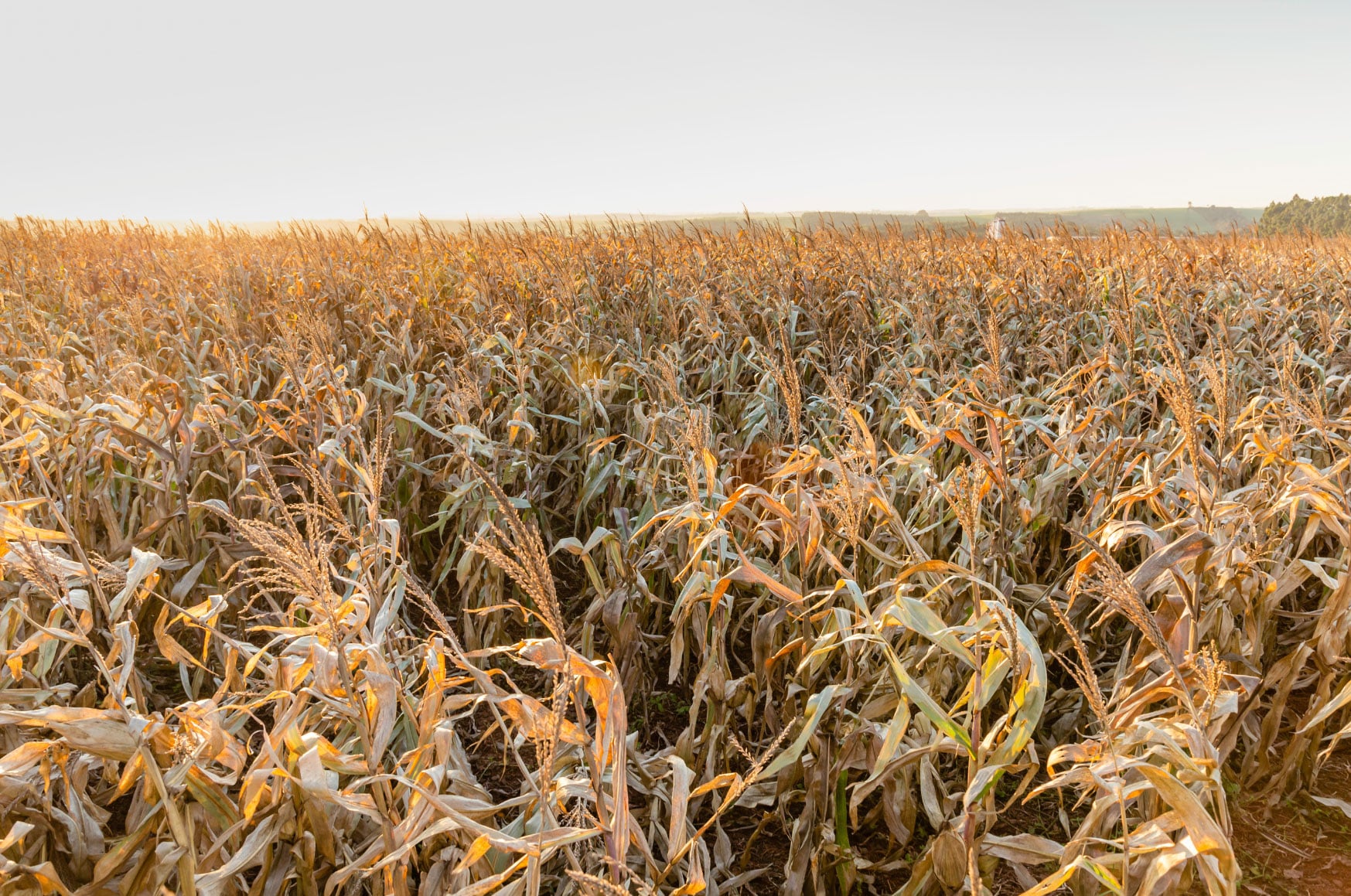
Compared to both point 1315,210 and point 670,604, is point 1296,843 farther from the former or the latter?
point 1315,210

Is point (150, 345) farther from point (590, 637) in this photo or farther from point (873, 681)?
point (873, 681)

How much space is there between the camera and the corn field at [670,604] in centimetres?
137

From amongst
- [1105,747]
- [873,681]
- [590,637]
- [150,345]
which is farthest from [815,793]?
[150,345]

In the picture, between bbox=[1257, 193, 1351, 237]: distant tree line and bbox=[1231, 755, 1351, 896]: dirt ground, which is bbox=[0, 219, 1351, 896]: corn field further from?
bbox=[1257, 193, 1351, 237]: distant tree line

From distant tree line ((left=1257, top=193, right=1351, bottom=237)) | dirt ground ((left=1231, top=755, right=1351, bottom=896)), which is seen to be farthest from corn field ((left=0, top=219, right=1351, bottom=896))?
distant tree line ((left=1257, top=193, right=1351, bottom=237))

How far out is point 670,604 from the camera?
10.1 ft

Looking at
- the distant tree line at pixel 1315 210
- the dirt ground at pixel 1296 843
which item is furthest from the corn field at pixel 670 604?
the distant tree line at pixel 1315 210

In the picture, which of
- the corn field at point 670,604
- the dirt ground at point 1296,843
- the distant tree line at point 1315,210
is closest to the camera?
the corn field at point 670,604

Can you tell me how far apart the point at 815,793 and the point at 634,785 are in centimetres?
45

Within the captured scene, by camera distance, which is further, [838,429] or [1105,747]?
[838,429]

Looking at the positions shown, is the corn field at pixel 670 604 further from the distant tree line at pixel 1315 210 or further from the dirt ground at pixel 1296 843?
the distant tree line at pixel 1315 210

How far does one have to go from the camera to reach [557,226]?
988 centimetres

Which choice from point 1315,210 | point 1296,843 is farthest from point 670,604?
point 1315,210

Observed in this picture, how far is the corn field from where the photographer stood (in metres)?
1.37
